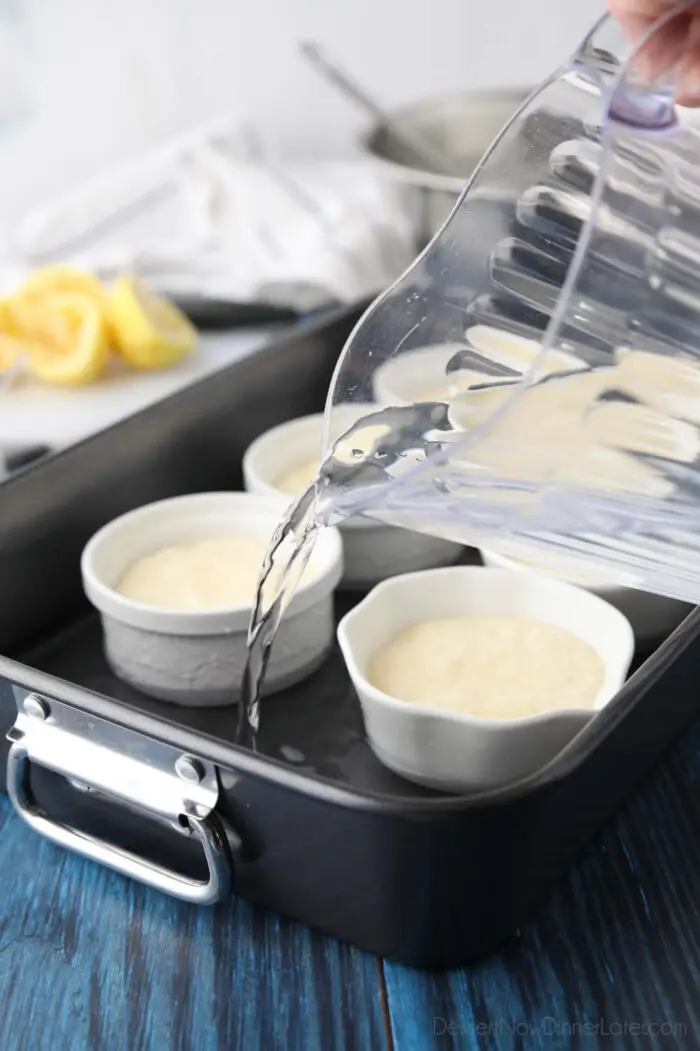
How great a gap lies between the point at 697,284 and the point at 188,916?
17.3 inches

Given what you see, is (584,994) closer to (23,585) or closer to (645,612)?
(645,612)

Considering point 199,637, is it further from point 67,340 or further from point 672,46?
point 67,340

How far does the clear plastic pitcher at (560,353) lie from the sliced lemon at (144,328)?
0.50m

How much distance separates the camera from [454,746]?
2.55 ft

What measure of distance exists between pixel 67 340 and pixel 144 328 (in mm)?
88

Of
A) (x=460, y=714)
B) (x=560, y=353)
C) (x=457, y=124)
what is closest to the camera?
(x=560, y=353)

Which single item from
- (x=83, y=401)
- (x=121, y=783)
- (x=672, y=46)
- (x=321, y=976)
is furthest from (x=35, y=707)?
(x=83, y=401)

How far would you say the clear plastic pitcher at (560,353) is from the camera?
643 millimetres

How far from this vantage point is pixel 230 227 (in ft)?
5.36

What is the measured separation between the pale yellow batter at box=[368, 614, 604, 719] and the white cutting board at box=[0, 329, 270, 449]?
0.43 m

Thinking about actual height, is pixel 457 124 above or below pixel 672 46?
below

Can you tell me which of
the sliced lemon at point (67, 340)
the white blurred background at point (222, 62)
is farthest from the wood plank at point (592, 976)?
the white blurred background at point (222, 62)

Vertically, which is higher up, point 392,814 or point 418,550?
point 392,814

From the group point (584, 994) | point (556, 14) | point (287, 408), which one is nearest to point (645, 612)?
point (584, 994)
